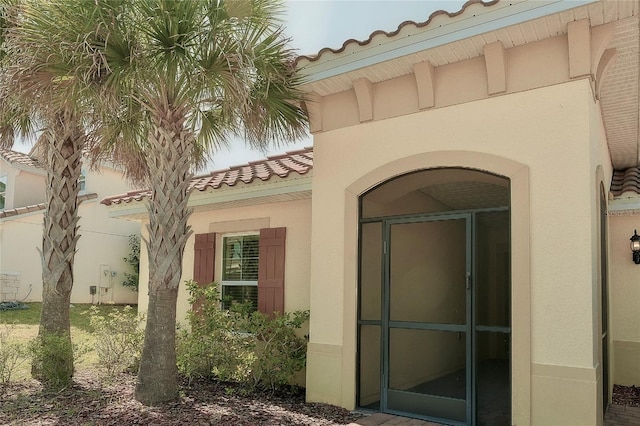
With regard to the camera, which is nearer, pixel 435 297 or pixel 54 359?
pixel 435 297

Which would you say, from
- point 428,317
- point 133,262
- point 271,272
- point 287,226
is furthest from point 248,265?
point 133,262

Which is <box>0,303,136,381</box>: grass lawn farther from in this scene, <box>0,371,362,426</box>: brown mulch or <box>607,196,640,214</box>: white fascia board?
<box>607,196,640,214</box>: white fascia board

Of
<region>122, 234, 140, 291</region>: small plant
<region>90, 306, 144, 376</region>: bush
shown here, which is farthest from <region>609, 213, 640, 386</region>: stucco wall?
<region>122, 234, 140, 291</region>: small plant

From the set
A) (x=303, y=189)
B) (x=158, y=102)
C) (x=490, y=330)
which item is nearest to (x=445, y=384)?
(x=490, y=330)

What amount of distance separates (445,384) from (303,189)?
13.0 feet

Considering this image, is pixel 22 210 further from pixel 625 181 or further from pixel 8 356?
pixel 625 181

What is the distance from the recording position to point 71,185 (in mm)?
9539

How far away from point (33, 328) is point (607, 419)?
626 inches

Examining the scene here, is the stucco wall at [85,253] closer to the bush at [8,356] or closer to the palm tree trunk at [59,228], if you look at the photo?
the palm tree trunk at [59,228]

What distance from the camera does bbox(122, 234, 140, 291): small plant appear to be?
985 inches

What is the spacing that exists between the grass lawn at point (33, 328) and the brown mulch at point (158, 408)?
1069 millimetres

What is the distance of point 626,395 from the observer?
30.2 ft

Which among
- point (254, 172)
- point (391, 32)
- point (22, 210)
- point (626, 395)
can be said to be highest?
point (391, 32)

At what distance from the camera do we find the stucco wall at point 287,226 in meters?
9.60
